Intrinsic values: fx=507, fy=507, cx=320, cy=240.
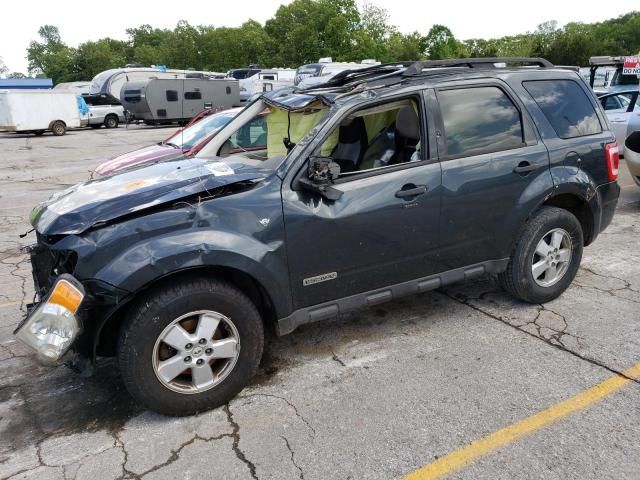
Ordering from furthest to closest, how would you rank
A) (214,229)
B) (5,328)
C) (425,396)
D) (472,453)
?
(5,328) < (425,396) < (214,229) < (472,453)

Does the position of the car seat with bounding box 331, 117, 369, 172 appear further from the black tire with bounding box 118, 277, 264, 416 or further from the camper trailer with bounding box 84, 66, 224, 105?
the camper trailer with bounding box 84, 66, 224, 105

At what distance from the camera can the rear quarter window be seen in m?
4.09

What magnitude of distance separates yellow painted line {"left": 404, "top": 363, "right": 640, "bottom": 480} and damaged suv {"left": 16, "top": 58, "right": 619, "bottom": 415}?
1.11m

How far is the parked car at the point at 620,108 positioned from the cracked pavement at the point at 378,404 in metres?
7.51

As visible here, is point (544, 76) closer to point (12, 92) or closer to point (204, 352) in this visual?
point (204, 352)

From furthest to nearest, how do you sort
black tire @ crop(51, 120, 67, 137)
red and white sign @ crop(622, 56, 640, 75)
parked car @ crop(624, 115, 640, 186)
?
black tire @ crop(51, 120, 67, 137), red and white sign @ crop(622, 56, 640, 75), parked car @ crop(624, 115, 640, 186)

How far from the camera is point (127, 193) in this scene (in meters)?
3.00

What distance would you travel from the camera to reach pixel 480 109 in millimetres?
3809

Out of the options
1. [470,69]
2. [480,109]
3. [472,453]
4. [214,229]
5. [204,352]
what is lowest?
[472,453]

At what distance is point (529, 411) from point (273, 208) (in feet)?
6.22

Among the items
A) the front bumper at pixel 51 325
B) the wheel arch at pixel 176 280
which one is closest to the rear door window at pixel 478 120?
the wheel arch at pixel 176 280

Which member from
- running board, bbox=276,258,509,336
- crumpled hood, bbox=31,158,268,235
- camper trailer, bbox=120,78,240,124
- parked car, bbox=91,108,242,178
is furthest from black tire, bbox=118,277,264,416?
camper trailer, bbox=120,78,240,124

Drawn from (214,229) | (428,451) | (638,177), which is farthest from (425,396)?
(638,177)

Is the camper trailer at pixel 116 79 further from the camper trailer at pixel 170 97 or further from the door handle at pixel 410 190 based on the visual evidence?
the door handle at pixel 410 190
